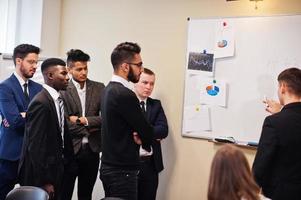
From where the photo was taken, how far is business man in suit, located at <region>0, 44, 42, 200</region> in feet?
9.20

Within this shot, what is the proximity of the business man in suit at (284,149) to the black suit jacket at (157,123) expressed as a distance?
1226 mm

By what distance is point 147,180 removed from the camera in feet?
11.0

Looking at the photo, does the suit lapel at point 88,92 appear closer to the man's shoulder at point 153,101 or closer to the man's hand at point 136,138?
the man's shoulder at point 153,101

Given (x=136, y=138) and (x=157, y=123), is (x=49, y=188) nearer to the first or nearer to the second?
(x=136, y=138)

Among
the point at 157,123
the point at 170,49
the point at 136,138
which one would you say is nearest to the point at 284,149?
the point at 136,138

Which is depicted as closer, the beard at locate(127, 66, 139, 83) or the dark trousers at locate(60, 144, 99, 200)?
the beard at locate(127, 66, 139, 83)

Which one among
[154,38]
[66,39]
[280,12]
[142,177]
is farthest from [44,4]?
[280,12]

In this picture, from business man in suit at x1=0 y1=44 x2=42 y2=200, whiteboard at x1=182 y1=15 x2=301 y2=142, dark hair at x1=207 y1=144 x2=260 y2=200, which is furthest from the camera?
whiteboard at x1=182 y1=15 x2=301 y2=142

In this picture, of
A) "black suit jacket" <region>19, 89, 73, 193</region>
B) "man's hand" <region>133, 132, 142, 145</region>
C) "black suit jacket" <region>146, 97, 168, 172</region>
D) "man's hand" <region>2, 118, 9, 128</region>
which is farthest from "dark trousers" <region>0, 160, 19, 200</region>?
"black suit jacket" <region>146, 97, 168, 172</region>

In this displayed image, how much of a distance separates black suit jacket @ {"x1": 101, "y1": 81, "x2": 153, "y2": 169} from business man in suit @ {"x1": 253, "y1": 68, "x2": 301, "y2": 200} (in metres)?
0.74

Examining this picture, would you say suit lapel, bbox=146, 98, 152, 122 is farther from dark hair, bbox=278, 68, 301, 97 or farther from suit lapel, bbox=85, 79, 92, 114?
dark hair, bbox=278, 68, 301, 97

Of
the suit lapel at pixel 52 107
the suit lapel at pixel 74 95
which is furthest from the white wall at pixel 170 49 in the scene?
the suit lapel at pixel 52 107

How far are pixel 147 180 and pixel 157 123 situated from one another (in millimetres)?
533

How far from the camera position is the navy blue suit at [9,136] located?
2805 millimetres
